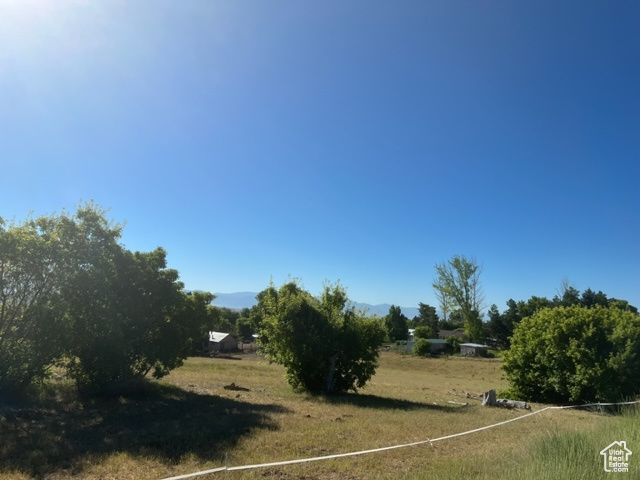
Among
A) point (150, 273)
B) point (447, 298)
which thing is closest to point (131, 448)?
point (150, 273)

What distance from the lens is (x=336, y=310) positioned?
21375 millimetres

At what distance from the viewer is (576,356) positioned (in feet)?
65.7

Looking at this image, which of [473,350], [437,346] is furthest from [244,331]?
[473,350]

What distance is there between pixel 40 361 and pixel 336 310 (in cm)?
1226

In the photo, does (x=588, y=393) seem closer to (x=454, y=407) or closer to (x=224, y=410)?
(x=454, y=407)

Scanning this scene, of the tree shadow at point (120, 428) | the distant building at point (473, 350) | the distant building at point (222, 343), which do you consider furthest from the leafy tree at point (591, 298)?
the tree shadow at point (120, 428)

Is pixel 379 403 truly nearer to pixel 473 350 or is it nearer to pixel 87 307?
pixel 87 307

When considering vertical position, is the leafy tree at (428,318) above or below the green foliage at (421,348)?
above

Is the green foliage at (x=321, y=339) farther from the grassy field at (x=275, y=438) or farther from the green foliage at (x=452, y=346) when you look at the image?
the green foliage at (x=452, y=346)

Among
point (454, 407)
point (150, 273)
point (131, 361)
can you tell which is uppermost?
point (150, 273)

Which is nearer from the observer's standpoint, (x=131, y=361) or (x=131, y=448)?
(x=131, y=448)

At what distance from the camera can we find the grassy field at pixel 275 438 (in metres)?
7.11
